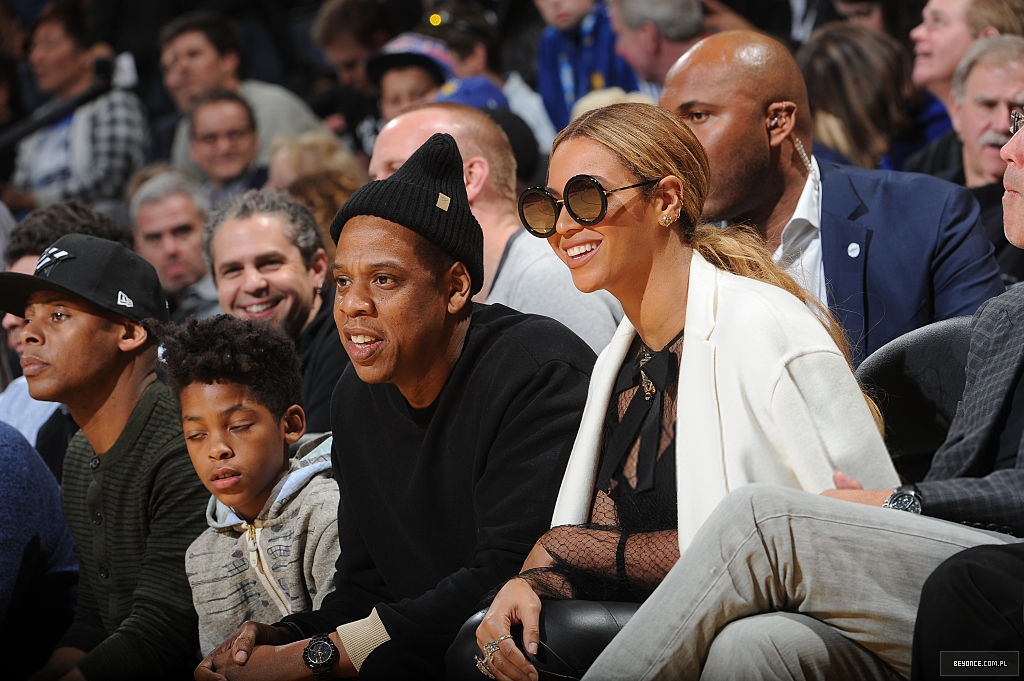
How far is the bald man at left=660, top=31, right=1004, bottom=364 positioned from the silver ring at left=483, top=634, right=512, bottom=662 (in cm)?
167

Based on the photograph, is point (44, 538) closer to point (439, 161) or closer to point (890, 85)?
point (439, 161)

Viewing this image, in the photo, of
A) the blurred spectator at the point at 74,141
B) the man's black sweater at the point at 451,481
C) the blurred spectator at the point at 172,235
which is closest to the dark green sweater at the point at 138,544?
the man's black sweater at the point at 451,481

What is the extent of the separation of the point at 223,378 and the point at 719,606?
1.67 m

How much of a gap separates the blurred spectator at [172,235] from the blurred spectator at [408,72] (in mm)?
1212

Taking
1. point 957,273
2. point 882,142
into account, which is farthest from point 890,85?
point 957,273

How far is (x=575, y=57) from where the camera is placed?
283 inches

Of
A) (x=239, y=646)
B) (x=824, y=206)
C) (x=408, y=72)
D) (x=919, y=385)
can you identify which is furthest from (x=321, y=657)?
(x=408, y=72)

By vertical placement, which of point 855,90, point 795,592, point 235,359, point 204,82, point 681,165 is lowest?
point 795,592

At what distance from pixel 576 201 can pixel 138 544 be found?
1.68m

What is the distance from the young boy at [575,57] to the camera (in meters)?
7.05

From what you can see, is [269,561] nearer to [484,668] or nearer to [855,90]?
[484,668]

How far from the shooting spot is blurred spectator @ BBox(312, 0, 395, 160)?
8.05 meters

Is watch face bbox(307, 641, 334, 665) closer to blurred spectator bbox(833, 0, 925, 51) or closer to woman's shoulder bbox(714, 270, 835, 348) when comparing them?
woman's shoulder bbox(714, 270, 835, 348)

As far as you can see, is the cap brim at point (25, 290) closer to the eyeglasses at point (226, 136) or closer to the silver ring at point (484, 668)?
the silver ring at point (484, 668)
